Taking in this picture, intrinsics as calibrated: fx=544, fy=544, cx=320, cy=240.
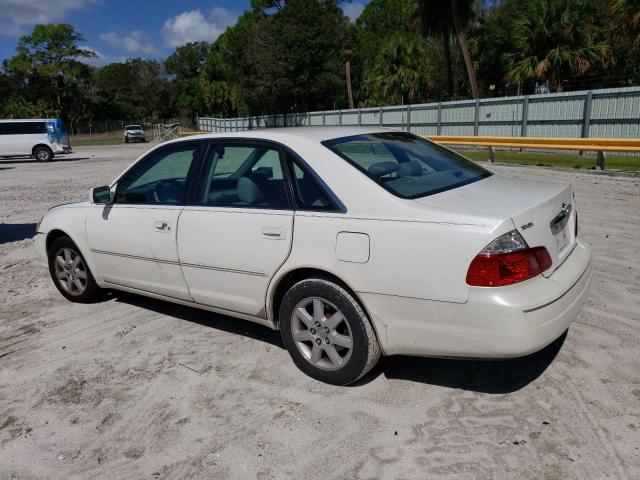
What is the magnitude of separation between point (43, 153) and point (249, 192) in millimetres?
28277

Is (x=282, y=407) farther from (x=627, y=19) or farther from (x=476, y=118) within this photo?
(x=627, y=19)

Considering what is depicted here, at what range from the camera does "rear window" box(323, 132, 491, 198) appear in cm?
335

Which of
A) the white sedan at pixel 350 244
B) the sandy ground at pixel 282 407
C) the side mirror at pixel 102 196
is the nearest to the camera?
the sandy ground at pixel 282 407

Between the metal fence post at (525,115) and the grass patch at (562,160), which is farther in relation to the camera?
the metal fence post at (525,115)

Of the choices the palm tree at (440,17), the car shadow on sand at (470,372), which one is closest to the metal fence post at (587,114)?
the palm tree at (440,17)

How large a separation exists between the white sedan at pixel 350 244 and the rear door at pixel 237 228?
0.01 meters

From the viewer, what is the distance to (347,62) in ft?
121

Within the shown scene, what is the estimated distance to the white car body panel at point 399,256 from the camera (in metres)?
2.81

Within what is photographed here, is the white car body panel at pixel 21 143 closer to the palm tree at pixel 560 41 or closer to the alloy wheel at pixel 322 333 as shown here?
the palm tree at pixel 560 41

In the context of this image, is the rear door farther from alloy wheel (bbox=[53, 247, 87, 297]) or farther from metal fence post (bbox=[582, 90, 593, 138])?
metal fence post (bbox=[582, 90, 593, 138])

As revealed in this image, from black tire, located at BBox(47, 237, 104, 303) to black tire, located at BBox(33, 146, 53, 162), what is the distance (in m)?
25.9

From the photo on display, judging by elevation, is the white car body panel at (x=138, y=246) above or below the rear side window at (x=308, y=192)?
below

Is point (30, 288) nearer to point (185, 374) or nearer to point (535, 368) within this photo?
point (185, 374)

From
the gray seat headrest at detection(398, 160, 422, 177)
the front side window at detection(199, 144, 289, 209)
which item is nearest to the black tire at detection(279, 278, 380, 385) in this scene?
the front side window at detection(199, 144, 289, 209)
